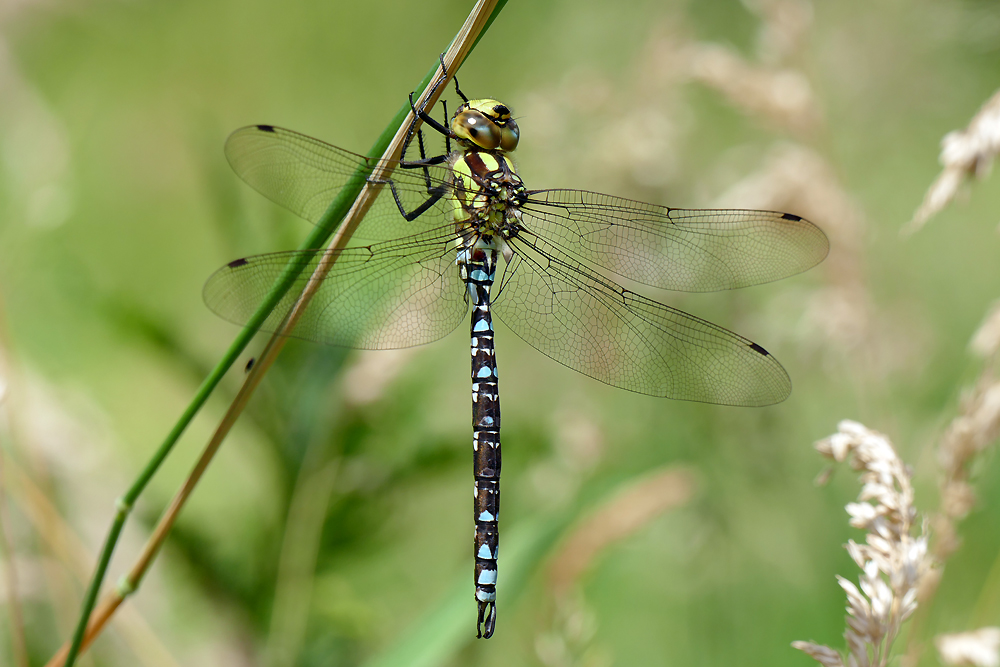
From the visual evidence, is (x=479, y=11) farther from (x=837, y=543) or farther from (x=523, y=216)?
(x=837, y=543)

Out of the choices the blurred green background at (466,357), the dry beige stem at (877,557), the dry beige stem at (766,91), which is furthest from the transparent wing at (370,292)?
the dry beige stem at (766,91)

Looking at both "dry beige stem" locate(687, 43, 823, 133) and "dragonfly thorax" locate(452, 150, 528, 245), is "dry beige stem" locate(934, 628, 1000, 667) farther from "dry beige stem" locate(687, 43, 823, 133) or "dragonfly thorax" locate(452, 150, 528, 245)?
"dry beige stem" locate(687, 43, 823, 133)

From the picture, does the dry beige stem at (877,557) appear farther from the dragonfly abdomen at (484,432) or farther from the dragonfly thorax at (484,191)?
the dragonfly thorax at (484,191)

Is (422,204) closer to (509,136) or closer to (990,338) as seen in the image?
(509,136)

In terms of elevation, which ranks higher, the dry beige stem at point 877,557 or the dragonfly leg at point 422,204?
the dragonfly leg at point 422,204

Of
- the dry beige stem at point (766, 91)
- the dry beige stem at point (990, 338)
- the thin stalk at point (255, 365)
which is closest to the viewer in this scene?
the thin stalk at point (255, 365)
